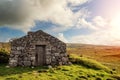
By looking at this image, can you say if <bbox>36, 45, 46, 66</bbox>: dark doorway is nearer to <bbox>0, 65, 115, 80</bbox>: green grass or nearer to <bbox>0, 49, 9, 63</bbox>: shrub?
<bbox>0, 65, 115, 80</bbox>: green grass

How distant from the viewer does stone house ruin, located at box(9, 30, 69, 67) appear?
28891 millimetres

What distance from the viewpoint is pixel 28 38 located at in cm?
2944

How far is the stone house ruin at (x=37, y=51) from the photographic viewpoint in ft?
94.8

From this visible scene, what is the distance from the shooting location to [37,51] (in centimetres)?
2961

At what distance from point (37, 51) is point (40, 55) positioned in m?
0.72

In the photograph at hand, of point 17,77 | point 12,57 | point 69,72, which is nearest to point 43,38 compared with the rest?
point 12,57

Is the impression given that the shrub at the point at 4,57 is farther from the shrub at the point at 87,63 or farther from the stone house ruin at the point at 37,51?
the shrub at the point at 87,63

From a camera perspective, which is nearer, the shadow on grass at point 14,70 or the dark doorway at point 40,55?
the shadow on grass at point 14,70

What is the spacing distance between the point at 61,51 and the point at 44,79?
887cm

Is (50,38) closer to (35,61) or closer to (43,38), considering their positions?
(43,38)

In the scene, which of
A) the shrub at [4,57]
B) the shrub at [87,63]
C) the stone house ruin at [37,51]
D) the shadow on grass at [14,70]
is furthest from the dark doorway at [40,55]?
the shrub at [4,57]

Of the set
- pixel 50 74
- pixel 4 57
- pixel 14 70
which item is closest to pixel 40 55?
pixel 14 70

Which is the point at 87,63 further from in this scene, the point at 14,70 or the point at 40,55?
the point at 14,70

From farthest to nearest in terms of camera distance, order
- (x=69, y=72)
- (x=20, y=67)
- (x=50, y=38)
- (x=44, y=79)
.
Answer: (x=50, y=38)
(x=20, y=67)
(x=69, y=72)
(x=44, y=79)
